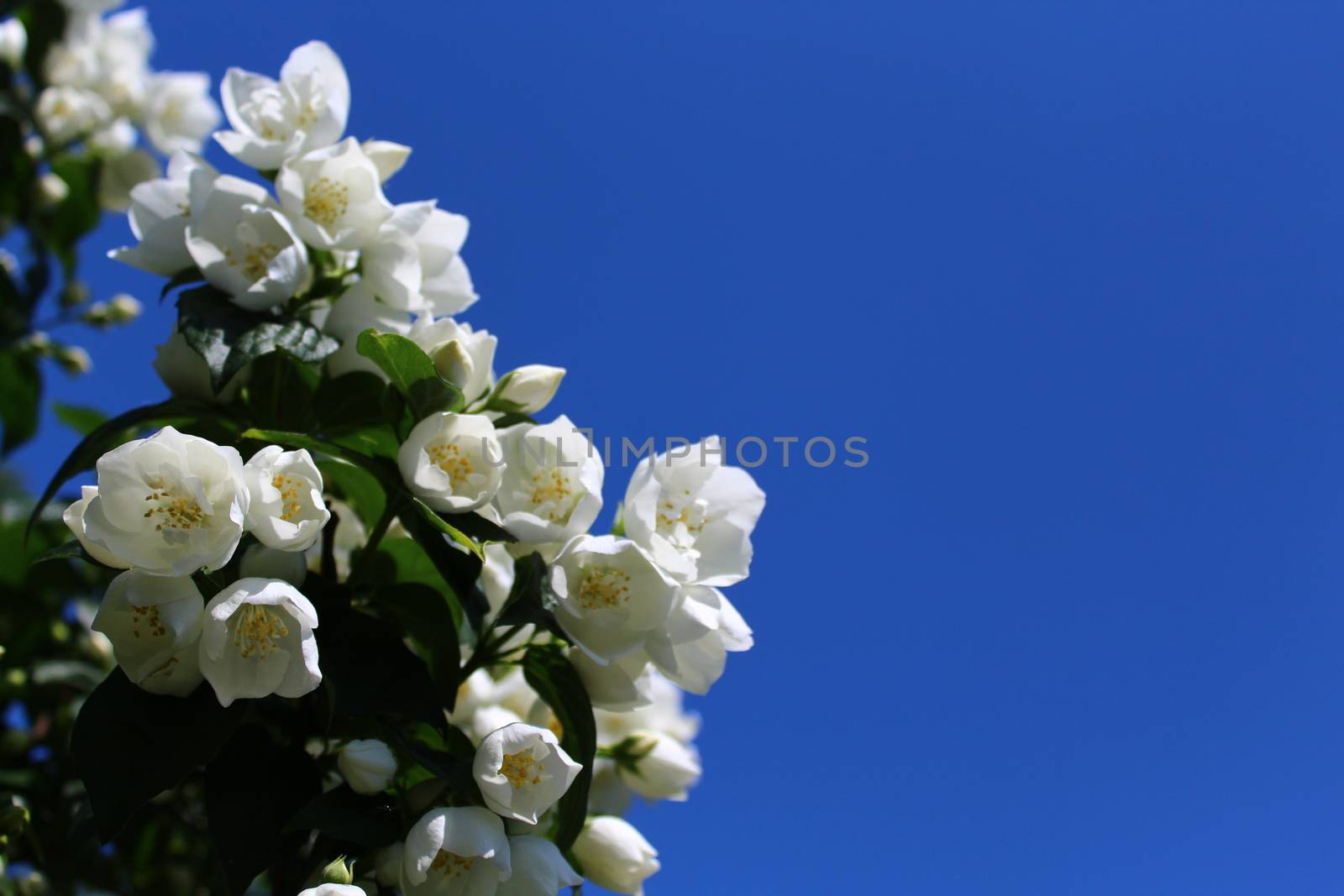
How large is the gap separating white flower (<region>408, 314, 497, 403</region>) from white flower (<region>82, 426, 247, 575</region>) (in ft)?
1.06

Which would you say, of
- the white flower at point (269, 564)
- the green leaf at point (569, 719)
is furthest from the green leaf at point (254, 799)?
the green leaf at point (569, 719)

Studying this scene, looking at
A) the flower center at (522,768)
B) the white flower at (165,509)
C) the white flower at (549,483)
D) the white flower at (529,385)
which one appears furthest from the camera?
the white flower at (529,385)

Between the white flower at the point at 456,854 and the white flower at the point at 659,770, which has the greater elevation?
the white flower at the point at 659,770

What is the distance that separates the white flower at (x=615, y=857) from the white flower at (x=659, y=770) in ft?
0.89

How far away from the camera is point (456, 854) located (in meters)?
1.23

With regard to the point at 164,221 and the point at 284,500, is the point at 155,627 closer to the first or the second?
the point at 284,500

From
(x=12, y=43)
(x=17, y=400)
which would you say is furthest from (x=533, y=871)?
(x=12, y=43)

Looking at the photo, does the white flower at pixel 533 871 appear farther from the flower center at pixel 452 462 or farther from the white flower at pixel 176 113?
the white flower at pixel 176 113

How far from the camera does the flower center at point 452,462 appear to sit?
4.39 feet

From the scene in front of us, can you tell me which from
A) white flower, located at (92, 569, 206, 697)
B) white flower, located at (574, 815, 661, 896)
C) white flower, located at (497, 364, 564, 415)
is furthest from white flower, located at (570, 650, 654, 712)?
white flower, located at (92, 569, 206, 697)

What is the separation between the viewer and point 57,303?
3496 mm

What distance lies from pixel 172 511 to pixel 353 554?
1.66 feet

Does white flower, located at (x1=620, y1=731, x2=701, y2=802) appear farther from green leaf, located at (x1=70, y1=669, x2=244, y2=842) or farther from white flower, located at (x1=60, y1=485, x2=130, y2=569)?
white flower, located at (x1=60, y1=485, x2=130, y2=569)

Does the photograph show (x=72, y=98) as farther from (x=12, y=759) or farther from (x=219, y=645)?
(x=219, y=645)
